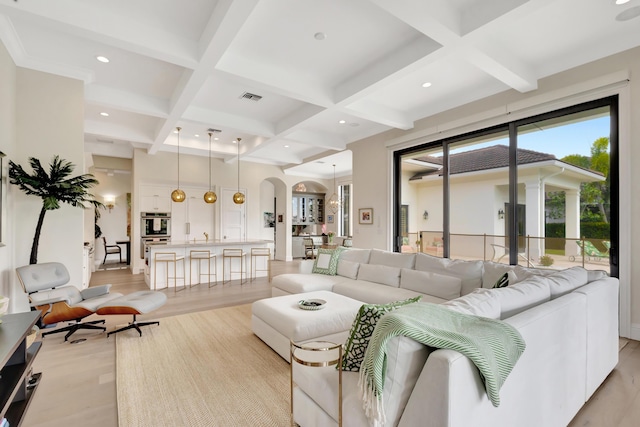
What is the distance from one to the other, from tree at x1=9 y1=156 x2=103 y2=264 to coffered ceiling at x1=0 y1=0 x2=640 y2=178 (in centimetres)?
125

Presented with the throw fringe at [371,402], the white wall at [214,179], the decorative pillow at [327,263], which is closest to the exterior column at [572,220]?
the decorative pillow at [327,263]

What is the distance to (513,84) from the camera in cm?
378

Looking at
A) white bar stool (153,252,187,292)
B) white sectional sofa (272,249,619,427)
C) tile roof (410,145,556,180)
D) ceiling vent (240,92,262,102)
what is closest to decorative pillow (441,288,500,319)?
white sectional sofa (272,249,619,427)

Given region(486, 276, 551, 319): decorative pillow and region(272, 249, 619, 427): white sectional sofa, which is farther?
region(486, 276, 551, 319): decorative pillow

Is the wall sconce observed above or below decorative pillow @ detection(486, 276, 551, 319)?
above

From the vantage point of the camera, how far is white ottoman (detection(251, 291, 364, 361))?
8.93ft

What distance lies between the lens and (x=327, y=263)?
4930mm

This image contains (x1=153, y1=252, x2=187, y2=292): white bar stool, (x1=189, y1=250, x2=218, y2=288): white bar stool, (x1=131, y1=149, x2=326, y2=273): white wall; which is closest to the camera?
(x1=153, y1=252, x2=187, y2=292): white bar stool

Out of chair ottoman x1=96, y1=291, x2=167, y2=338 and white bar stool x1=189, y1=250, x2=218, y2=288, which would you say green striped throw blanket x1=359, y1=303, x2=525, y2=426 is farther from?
white bar stool x1=189, y1=250, x2=218, y2=288

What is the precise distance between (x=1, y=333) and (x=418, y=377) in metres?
2.11

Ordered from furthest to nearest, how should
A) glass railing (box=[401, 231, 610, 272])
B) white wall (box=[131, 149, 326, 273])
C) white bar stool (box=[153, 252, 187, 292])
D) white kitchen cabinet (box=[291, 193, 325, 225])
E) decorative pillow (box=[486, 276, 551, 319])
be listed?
white kitchen cabinet (box=[291, 193, 325, 225]) → white wall (box=[131, 149, 326, 273]) → white bar stool (box=[153, 252, 187, 292]) → glass railing (box=[401, 231, 610, 272]) → decorative pillow (box=[486, 276, 551, 319])

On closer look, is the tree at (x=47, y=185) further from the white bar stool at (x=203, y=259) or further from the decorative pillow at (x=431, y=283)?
the decorative pillow at (x=431, y=283)

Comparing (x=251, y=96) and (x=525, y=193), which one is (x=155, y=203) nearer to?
(x=251, y=96)

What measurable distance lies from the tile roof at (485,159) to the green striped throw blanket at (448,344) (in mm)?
3741
